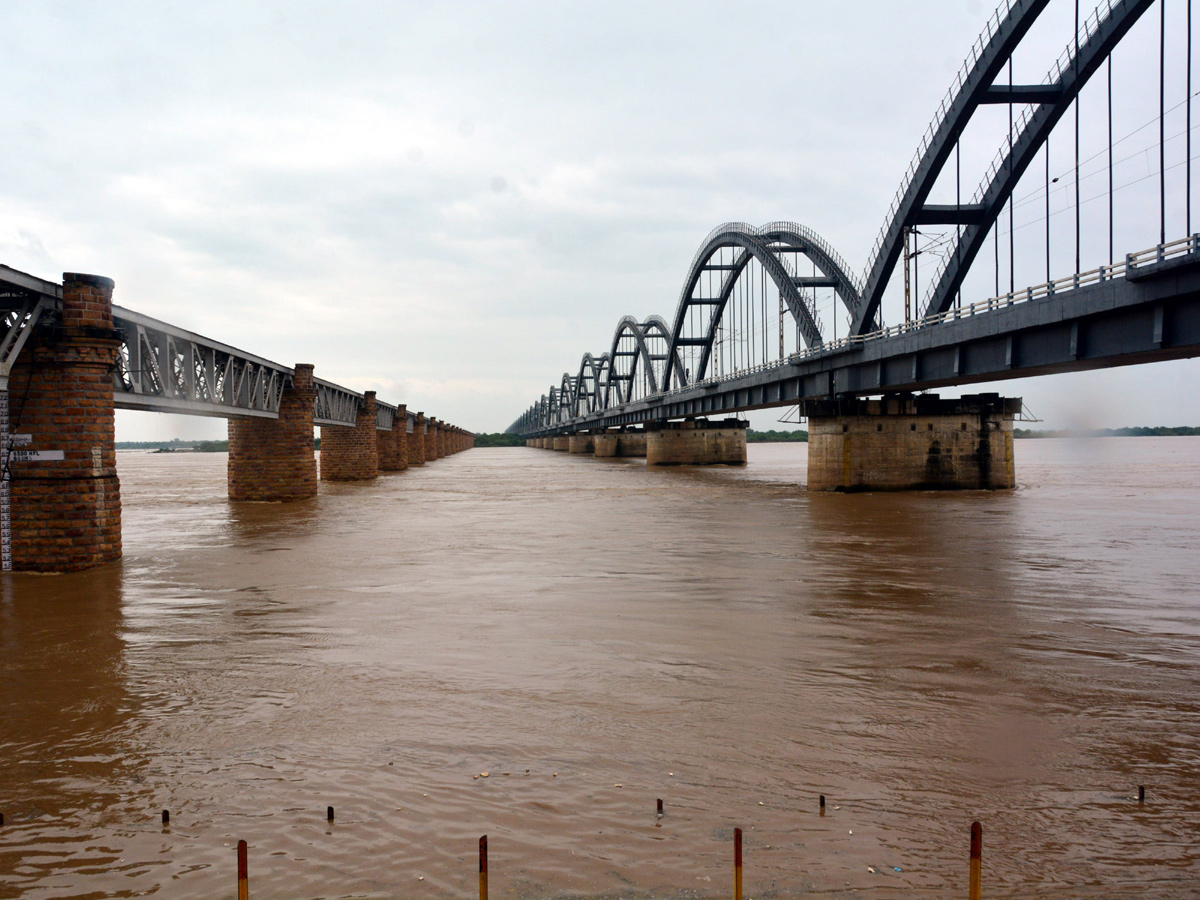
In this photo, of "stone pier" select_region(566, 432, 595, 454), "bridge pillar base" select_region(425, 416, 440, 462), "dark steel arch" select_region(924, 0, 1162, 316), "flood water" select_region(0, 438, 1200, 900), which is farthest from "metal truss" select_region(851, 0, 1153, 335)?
"stone pier" select_region(566, 432, 595, 454)

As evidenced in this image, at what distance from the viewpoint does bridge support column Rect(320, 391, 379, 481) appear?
52781 mm

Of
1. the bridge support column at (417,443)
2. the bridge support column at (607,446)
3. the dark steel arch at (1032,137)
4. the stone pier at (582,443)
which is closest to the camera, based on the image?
the dark steel arch at (1032,137)

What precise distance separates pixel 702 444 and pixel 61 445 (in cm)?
7310

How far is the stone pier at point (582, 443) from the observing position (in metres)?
165

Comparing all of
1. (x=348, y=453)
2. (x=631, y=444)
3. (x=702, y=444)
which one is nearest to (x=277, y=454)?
(x=348, y=453)

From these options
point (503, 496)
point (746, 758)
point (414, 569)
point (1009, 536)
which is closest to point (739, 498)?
point (503, 496)

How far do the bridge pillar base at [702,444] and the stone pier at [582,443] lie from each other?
75.5m

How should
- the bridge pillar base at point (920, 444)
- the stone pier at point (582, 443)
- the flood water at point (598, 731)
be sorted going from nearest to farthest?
the flood water at point (598, 731) → the bridge pillar base at point (920, 444) → the stone pier at point (582, 443)

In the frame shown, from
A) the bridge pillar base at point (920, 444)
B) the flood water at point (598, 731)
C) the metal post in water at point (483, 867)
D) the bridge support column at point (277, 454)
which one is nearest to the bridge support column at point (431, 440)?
the bridge support column at point (277, 454)

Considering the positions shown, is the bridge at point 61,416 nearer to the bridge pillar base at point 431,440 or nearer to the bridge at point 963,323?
the bridge at point 963,323

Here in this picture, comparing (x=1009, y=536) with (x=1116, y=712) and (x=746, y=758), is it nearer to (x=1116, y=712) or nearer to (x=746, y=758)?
(x=1116, y=712)

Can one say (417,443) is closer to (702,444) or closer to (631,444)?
(702,444)

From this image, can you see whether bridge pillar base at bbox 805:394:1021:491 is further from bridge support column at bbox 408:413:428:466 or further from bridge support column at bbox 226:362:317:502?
bridge support column at bbox 408:413:428:466

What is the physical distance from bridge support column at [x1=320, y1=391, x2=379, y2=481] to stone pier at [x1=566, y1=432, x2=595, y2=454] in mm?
106519
